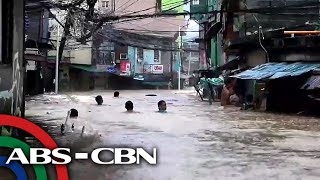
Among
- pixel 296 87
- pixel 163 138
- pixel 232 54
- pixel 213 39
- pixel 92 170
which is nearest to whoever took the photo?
pixel 92 170

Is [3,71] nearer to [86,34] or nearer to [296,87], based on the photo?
[296,87]

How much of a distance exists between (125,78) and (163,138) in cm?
4792

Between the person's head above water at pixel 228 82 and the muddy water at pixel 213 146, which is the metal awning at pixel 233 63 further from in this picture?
the muddy water at pixel 213 146

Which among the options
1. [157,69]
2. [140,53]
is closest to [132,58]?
[140,53]

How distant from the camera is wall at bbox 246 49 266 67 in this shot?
84.9 feet

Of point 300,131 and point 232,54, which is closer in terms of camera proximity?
point 300,131

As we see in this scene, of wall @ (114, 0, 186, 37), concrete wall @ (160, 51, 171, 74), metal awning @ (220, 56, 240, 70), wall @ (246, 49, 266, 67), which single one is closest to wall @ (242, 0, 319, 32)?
wall @ (246, 49, 266, 67)

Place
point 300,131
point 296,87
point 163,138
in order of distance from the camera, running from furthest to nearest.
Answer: point 296,87 → point 300,131 → point 163,138

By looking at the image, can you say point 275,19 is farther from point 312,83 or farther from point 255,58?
point 312,83

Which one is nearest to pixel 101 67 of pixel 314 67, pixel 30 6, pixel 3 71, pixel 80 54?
pixel 80 54

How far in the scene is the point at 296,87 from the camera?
73.5ft

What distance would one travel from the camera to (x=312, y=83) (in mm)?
19312

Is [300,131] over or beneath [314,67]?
beneath

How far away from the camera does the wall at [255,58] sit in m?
25.9
